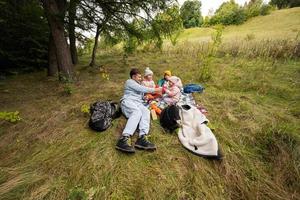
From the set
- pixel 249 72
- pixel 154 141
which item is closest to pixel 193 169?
pixel 154 141

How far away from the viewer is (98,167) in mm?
2219

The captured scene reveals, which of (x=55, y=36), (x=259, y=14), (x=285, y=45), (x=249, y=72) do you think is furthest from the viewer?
(x=259, y=14)

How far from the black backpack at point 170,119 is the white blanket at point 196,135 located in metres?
0.11

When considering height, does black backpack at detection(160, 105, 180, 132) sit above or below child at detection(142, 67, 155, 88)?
below

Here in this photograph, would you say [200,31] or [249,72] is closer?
[249,72]

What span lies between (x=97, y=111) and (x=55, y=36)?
2801 millimetres

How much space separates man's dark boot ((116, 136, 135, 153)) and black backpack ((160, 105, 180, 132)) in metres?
0.65

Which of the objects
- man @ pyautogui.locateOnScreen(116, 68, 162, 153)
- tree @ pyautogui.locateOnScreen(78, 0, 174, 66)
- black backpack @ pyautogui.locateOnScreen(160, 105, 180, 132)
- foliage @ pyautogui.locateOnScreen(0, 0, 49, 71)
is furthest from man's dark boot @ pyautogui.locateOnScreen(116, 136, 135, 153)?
foliage @ pyautogui.locateOnScreen(0, 0, 49, 71)

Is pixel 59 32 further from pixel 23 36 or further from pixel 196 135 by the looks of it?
pixel 196 135

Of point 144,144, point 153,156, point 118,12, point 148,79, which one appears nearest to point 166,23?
point 118,12

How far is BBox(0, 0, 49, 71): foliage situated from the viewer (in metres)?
5.16

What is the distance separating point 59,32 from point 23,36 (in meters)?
1.88

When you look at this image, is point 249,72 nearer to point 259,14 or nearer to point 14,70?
point 14,70

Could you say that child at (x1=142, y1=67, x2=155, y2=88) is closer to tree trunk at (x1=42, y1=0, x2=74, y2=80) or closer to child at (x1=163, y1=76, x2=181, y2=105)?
child at (x1=163, y1=76, x2=181, y2=105)
